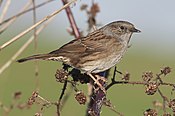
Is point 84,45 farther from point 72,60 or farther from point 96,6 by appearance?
point 96,6

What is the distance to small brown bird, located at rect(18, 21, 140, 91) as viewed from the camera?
4.28 meters

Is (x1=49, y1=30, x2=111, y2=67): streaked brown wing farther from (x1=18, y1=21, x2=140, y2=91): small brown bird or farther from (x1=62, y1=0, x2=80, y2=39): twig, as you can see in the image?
(x1=62, y1=0, x2=80, y2=39): twig

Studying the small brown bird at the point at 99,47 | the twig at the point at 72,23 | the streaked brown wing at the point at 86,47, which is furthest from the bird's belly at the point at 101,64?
the twig at the point at 72,23

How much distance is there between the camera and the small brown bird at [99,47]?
14.0ft

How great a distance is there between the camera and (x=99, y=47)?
462 cm

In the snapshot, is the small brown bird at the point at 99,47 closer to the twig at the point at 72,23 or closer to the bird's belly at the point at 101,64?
the bird's belly at the point at 101,64

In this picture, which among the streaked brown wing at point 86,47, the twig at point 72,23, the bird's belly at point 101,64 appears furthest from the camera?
the streaked brown wing at point 86,47

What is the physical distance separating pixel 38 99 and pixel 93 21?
1099 millimetres

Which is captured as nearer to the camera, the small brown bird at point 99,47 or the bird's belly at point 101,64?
the bird's belly at point 101,64

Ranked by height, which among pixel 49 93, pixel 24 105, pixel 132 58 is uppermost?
pixel 24 105

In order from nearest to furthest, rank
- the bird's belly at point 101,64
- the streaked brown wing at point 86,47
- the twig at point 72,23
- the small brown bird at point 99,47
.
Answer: the twig at point 72,23 < the bird's belly at point 101,64 < the small brown bird at point 99,47 < the streaked brown wing at point 86,47

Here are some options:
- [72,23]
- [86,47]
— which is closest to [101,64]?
[86,47]

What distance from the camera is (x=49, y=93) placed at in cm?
1142

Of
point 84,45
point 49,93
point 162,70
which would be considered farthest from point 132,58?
point 162,70
